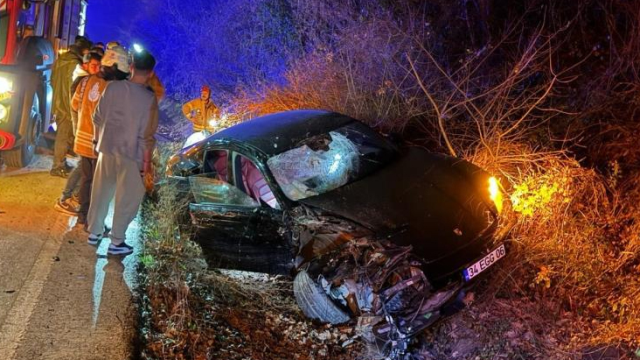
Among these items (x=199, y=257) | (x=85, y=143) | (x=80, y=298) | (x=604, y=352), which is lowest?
(x=604, y=352)

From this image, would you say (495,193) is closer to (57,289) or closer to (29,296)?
(57,289)

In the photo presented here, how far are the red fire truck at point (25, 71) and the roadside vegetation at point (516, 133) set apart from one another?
2175 mm

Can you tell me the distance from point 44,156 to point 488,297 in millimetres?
6257

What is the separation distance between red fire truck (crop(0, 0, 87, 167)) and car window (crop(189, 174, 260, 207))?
9.11ft

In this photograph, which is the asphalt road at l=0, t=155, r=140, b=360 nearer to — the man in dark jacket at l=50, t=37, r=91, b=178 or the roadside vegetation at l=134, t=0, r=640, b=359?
the roadside vegetation at l=134, t=0, r=640, b=359

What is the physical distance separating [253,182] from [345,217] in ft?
3.49

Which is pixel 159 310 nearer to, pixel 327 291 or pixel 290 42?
pixel 327 291

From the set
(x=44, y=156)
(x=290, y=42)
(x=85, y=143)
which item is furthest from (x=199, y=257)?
(x=290, y=42)

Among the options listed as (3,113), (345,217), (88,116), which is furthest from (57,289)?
(3,113)

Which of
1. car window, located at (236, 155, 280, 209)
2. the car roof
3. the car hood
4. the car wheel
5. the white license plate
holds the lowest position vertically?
the car wheel

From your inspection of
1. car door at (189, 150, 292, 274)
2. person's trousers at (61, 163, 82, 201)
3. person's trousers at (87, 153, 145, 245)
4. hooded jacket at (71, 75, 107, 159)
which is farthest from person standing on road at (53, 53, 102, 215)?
car door at (189, 150, 292, 274)

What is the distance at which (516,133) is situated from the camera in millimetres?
5992

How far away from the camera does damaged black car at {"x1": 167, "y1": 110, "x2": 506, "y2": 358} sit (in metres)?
3.67

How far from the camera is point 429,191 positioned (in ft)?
14.6
